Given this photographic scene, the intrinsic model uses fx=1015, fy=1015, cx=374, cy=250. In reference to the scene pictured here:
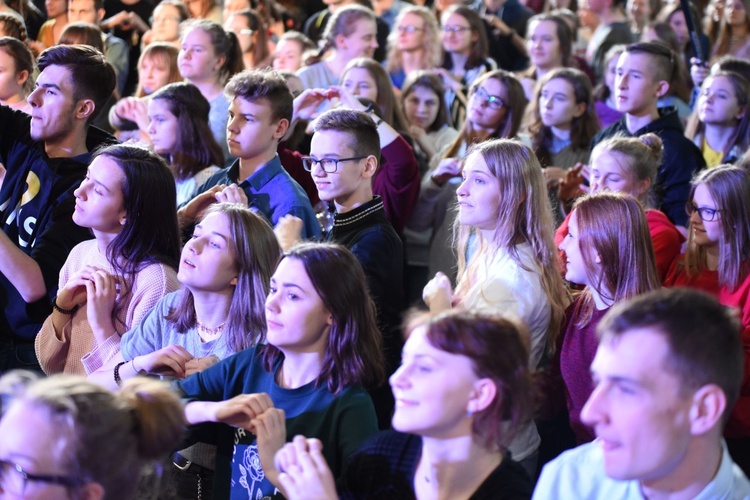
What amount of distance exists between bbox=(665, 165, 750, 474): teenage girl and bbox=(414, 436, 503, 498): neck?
1.35 m

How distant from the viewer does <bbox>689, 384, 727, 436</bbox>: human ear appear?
181 centimetres

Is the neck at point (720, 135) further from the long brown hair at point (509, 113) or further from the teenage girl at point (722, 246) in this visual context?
the teenage girl at point (722, 246)

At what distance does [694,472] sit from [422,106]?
391 cm

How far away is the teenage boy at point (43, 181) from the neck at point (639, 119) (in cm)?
245

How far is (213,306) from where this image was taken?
2967 mm

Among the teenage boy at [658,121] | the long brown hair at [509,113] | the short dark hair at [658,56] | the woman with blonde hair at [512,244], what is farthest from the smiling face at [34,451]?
the short dark hair at [658,56]

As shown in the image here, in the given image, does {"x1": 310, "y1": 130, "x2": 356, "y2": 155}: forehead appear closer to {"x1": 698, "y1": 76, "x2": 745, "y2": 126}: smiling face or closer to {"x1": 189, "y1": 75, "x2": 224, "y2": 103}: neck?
{"x1": 189, "y1": 75, "x2": 224, "y2": 103}: neck

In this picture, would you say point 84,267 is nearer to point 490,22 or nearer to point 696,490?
point 696,490

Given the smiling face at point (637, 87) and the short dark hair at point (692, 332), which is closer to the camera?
the short dark hair at point (692, 332)

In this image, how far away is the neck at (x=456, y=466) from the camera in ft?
6.78

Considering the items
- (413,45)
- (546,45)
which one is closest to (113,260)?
(413,45)

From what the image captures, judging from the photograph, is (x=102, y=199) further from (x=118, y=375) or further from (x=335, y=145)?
(x=335, y=145)

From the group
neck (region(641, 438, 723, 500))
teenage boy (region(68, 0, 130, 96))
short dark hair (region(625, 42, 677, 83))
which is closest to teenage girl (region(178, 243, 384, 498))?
neck (region(641, 438, 723, 500))

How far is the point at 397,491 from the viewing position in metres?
2.16
